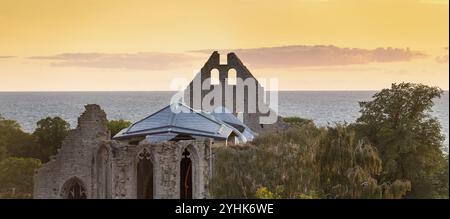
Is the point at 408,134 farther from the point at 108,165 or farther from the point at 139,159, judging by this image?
the point at 108,165

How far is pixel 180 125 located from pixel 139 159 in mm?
2726

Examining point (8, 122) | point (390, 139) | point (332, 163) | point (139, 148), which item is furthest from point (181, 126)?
point (8, 122)

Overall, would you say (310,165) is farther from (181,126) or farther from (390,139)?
(390,139)

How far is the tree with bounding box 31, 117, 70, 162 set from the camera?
53.8 meters

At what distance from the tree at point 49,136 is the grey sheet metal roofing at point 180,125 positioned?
58.7 feet

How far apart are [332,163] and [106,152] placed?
27.1ft

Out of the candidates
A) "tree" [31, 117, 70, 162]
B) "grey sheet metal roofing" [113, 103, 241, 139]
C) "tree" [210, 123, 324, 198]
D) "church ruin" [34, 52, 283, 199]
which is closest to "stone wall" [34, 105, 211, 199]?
"church ruin" [34, 52, 283, 199]

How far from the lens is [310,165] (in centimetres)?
2928

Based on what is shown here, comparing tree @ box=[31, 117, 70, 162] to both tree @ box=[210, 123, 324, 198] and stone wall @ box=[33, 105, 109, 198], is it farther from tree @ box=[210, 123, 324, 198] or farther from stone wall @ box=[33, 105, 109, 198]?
tree @ box=[210, 123, 324, 198]

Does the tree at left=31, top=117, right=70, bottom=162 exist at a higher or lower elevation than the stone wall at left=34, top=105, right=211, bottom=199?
higher

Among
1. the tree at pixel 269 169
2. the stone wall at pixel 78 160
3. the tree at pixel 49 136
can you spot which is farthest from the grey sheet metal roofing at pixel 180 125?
the tree at pixel 49 136

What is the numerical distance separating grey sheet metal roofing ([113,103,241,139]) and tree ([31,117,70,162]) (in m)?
17.9

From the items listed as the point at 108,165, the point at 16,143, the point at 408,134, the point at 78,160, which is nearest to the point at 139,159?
the point at 108,165

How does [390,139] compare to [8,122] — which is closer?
[390,139]
